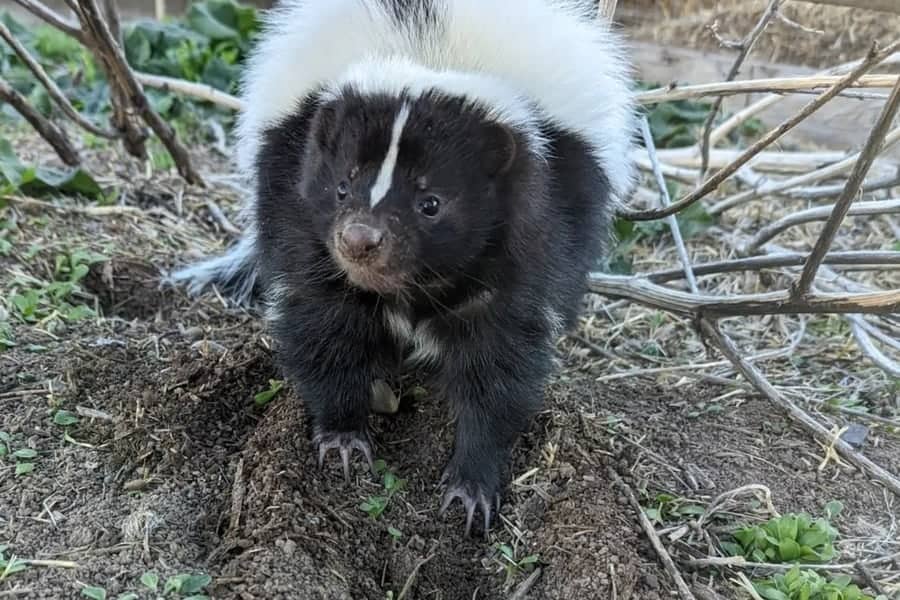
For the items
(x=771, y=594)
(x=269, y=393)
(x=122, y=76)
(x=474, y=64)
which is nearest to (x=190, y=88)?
(x=122, y=76)

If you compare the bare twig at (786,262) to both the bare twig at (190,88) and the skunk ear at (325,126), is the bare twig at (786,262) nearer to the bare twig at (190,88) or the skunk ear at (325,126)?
the skunk ear at (325,126)

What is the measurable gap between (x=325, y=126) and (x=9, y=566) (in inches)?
56.5

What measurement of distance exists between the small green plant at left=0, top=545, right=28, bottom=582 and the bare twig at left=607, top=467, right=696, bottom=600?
169cm

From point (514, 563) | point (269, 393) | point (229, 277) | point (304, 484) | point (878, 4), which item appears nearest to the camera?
point (878, 4)

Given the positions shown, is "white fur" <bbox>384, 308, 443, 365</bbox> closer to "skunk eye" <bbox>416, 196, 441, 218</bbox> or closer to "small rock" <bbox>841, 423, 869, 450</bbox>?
"skunk eye" <bbox>416, 196, 441, 218</bbox>

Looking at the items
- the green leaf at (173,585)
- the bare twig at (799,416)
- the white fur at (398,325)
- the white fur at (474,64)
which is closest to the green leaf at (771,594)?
the bare twig at (799,416)

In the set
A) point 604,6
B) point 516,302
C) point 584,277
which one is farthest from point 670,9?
point 516,302

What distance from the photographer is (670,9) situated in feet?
21.4

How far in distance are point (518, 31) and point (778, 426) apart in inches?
68.1

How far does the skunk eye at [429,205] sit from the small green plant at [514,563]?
1.03m

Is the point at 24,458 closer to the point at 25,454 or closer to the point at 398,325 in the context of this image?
the point at 25,454

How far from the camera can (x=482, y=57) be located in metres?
2.75

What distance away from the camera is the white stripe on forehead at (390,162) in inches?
93.4

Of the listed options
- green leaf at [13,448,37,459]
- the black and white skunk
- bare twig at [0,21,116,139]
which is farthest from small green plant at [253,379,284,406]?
bare twig at [0,21,116,139]
